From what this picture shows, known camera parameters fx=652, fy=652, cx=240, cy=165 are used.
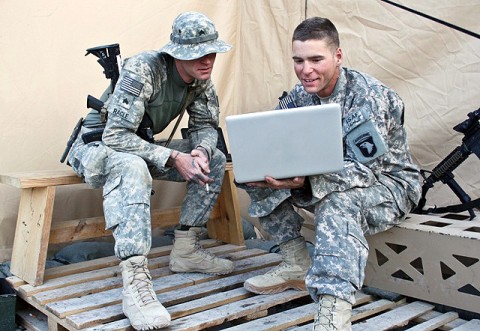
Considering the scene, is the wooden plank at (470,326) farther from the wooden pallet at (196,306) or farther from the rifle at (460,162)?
the rifle at (460,162)

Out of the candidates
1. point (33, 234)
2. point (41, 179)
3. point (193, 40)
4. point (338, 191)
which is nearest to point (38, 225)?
point (33, 234)

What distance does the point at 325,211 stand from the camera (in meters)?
1.97

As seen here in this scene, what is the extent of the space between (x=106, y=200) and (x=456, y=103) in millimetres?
1527

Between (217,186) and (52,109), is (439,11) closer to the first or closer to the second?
(217,186)

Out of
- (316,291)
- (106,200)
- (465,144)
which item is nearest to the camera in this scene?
(316,291)

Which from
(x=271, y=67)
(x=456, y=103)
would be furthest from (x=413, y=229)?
(x=271, y=67)

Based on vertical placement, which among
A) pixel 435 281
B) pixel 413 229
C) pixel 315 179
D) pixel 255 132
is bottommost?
pixel 435 281

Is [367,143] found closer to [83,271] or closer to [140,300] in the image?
[140,300]

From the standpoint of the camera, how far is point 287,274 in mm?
2441

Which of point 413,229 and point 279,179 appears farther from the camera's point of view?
point 413,229

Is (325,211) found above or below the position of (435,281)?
above

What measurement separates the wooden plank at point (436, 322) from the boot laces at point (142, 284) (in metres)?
0.88

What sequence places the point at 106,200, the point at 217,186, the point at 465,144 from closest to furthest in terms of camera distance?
the point at 106,200 → the point at 465,144 → the point at 217,186

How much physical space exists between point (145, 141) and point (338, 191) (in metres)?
0.78
